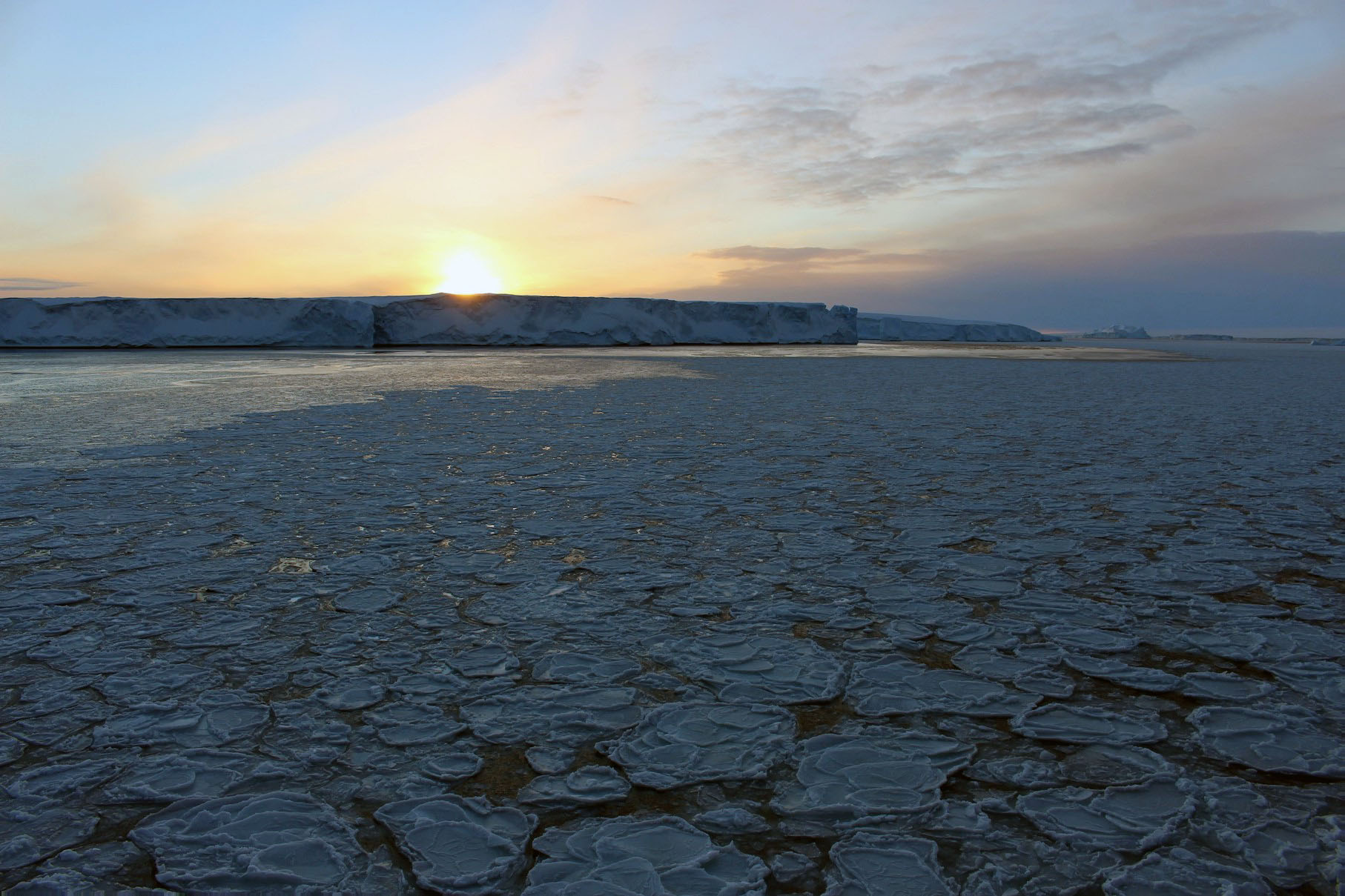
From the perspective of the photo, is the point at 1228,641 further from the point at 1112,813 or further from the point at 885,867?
the point at 885,867

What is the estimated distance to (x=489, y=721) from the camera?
4.34ft

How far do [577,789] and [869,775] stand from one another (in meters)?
0.42

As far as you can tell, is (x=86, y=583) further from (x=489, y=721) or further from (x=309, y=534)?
(x=489, y=721)

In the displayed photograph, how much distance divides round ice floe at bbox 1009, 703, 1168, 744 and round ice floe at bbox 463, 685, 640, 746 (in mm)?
643

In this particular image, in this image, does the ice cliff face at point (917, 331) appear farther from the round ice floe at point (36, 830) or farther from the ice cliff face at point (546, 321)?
the round ice floe at point (36, 830)

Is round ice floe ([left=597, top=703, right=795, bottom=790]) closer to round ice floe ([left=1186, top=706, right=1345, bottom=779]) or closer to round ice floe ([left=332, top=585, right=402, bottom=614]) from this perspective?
round ice floe ([left=1186, top=706, right=1345, bottom=779])

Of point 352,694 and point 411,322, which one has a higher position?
point 411,322

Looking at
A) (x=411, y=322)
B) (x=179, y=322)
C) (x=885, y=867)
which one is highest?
(x=411, y=322)

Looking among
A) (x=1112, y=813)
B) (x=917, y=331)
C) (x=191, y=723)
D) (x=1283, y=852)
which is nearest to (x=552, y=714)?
(x=191, y=723)

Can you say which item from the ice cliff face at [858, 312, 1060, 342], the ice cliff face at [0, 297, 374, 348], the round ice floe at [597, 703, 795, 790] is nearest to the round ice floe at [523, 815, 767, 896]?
the round ice floe at [597, 703, 795, 790]

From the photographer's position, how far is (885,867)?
978 millimetres

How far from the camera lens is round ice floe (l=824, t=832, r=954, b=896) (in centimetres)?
94

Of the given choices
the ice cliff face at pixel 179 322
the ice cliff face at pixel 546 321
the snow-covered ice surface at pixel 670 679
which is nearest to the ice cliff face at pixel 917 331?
the ice cliff face at pixel 546 321

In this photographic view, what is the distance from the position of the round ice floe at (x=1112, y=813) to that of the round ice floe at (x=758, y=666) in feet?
1.32
